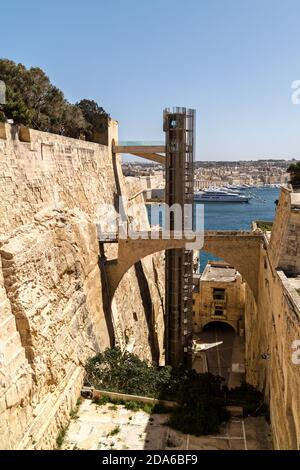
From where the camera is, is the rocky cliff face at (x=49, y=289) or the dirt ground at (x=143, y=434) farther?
the dirt ground at (x=143, y=434)

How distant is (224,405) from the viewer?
14.5 meters

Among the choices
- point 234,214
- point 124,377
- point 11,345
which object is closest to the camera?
point 11,345

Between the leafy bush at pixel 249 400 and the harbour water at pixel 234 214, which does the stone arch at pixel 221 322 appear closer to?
the leafy bush at pixel 249 400

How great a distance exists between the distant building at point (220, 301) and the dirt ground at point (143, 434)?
15889 mm

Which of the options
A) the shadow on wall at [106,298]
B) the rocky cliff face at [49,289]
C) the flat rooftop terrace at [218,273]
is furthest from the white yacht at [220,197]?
the shadow on wall at [106,298]

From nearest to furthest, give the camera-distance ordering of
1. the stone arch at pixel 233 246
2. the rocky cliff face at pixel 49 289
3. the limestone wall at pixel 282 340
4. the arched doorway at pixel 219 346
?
the limestone wall at pixel 282 340 → the rocky cliff face at pixel 49 289 → the stone arch at pixel 233 246 → the arched doorway at pixel 219 346

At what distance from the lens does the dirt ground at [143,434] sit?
12320mm

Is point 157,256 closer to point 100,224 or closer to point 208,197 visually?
point 100,224

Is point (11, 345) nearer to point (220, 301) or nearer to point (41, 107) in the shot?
point (41, 107)

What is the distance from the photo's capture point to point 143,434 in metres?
12.9

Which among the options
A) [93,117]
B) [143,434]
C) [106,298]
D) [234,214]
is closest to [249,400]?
[143,434]

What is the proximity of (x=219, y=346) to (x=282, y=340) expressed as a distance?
1818cm
